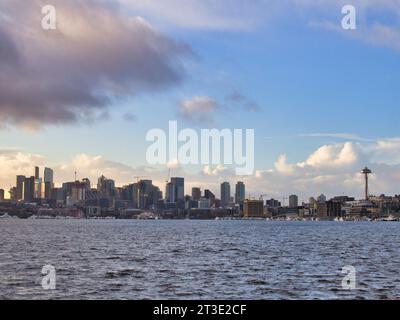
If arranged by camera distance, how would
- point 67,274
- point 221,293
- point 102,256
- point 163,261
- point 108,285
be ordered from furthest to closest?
1. point 102,256
2. point 163,261
3. point 67,274
4. point 108,285
5. point 221,293

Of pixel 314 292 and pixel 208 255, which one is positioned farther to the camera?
pixel 208 255

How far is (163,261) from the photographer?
8006cm

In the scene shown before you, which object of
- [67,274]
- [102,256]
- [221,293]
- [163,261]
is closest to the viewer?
[221,293]
